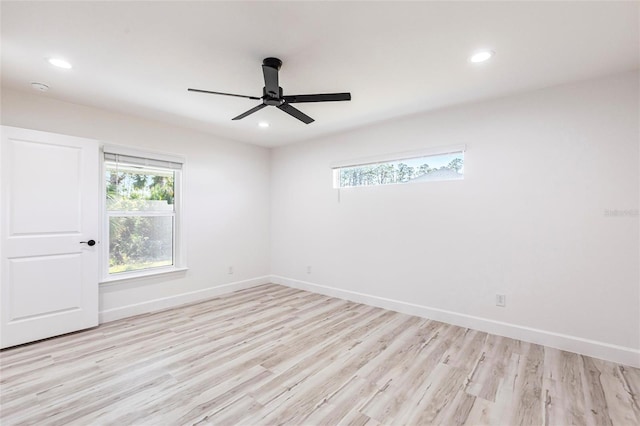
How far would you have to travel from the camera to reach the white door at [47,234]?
2797 millimetres

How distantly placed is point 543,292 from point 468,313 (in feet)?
2.49

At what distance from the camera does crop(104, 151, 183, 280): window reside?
12.0 feet

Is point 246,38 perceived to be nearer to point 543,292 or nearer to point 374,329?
point 374,329

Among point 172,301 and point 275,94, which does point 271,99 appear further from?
point 172,301

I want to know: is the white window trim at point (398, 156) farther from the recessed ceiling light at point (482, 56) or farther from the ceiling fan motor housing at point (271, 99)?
the ceiling fan motor housing at point (271, 99)

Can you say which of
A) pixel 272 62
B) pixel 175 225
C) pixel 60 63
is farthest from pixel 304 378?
pixel 60 63

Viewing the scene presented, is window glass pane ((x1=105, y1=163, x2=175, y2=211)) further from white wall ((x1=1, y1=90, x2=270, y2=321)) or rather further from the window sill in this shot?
the window sill

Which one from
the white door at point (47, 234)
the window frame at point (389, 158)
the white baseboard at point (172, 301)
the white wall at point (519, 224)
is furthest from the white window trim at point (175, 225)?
the white wall at point (519, 224)

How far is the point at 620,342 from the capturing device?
2.52 m

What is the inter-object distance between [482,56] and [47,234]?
439 centimetres

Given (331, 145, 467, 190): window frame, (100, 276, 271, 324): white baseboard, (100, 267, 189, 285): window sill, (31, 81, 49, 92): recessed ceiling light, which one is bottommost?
(100, 276, 271, 324): white baseboard

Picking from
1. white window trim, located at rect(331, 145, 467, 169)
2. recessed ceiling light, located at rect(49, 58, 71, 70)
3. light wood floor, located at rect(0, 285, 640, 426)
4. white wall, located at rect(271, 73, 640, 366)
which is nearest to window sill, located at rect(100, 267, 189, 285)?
light wood floor, located at rect(0, 285, 640, 426)

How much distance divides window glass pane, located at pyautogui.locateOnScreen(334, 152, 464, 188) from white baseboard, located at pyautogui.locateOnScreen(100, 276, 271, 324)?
2.31 meters

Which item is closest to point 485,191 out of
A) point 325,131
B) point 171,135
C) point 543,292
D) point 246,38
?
point 543,292
